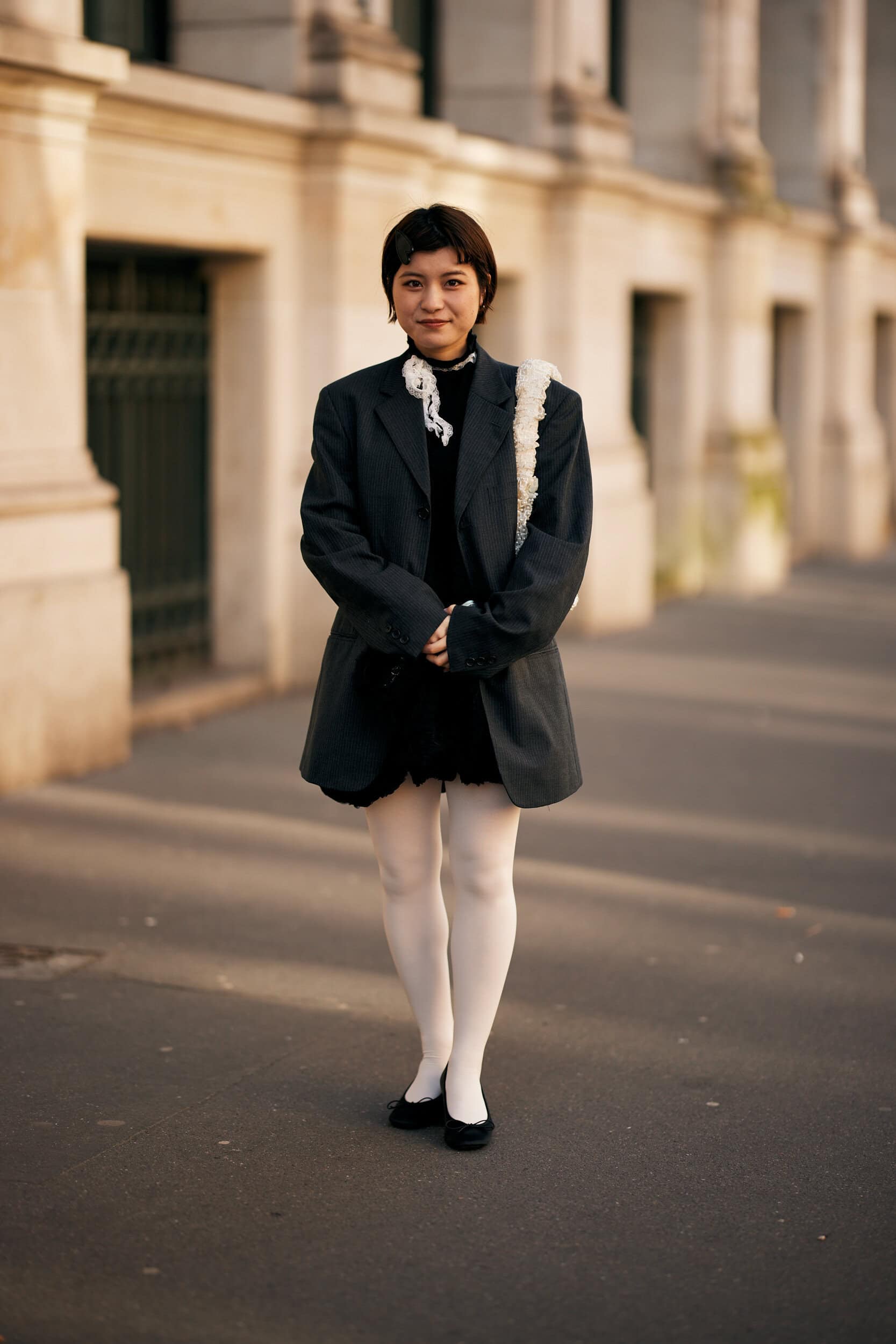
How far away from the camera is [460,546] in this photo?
404 centimetres

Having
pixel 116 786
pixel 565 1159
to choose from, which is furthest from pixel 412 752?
pixel 116 786

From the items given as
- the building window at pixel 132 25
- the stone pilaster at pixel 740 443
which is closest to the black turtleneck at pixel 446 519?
the building window at pixel 132 25

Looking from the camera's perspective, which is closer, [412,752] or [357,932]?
[412,752]

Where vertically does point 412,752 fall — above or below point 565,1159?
above

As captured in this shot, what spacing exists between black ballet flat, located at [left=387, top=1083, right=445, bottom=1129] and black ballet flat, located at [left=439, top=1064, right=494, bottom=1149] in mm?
97

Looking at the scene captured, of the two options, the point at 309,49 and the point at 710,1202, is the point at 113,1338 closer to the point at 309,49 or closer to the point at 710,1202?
the point at 710,1202

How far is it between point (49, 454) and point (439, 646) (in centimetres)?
464

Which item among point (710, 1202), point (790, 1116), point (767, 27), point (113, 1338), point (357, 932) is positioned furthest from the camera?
point (767, 27)

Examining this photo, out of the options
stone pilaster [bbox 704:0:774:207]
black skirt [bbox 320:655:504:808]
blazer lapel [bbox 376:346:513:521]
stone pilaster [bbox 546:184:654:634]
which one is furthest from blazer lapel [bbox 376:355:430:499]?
stone pilaster [bbox 704:0:774:207]

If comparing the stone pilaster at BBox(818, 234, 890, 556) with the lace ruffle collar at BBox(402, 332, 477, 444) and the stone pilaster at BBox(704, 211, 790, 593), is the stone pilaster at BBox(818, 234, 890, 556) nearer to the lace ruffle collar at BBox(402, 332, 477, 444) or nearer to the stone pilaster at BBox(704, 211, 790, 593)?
the stone pilaster at BBox(704, 211, 790, 593)

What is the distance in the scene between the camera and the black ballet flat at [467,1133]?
13.6 ft

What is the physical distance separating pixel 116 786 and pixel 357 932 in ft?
7.95

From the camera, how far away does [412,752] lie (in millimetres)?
4035

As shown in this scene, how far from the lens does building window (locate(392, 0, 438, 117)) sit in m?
13.7
